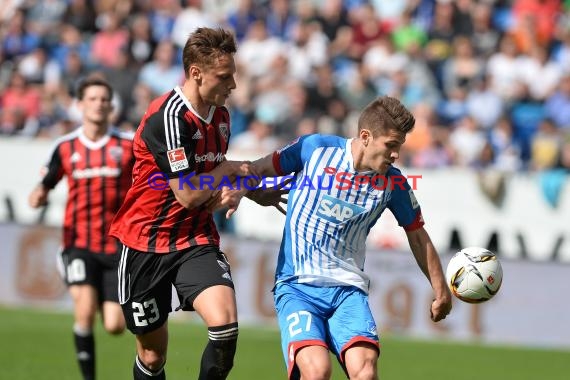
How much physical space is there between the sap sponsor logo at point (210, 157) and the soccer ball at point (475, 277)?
65.8 inches

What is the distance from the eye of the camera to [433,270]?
23.1ft

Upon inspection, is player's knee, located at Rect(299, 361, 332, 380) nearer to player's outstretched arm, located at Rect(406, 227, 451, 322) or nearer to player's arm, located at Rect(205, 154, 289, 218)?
player's outstretched arm, located at Rect(406, 227, 451, 322)

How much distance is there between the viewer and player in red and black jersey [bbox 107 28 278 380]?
6871 mm

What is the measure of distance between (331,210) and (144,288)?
4.39 ft

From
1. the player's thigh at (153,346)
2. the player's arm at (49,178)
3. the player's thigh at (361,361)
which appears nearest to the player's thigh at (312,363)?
the player's thigh at (361,361)

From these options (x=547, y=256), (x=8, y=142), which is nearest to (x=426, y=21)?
(x=547, y=256)

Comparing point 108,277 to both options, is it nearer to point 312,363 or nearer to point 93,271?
point 93,271

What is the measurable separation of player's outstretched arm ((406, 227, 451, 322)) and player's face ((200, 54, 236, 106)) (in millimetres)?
1488

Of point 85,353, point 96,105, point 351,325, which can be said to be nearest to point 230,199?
Result: point 351,325

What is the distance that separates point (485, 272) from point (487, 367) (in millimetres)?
4441

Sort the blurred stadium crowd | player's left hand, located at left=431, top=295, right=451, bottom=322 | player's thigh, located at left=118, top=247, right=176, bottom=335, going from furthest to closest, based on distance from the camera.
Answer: the blurred stadium crowd
player's thigh, located at left=118, top=247, right=176, bottom=335
player's left hand, located at left=431, top=295, right=451, bottom=322

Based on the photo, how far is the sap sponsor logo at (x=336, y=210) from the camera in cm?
699

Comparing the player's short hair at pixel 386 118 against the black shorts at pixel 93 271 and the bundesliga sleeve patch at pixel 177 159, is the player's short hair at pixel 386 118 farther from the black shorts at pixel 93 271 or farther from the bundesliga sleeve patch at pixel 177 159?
the black shorts at pixel 93 271

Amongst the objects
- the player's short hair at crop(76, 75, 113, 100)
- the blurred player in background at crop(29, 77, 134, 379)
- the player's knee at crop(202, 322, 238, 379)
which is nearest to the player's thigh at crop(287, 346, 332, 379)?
the player's knee at crop(202, 322, 238, 379)
